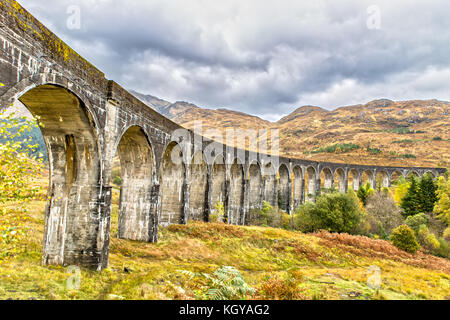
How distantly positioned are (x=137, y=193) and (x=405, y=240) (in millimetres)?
21912

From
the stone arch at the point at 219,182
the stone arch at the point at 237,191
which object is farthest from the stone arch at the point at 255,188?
the stone arch at the point at 219,182

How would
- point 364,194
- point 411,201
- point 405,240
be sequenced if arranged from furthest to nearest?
point 364,194
point 411,201
point 405,240

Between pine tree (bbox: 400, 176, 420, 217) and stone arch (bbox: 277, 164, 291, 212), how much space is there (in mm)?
15058

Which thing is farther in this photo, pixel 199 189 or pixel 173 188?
pixel 199 189

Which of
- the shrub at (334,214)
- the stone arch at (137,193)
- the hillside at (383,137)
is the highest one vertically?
the hillside at (383,137)

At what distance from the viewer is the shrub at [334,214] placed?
2539 centimetres

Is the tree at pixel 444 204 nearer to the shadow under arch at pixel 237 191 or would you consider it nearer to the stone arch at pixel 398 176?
the stone arch at pixel 398 176

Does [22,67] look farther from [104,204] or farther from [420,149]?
[420,149]

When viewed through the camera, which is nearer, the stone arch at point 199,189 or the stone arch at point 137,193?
the stone arch at point 137,193

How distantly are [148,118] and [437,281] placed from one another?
17.6m

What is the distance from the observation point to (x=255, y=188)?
32.3m

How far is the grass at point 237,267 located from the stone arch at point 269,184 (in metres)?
11.9

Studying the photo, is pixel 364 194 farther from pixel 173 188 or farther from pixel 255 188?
pixel 173 188

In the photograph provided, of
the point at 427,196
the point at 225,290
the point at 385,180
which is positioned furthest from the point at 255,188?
the point at 385,180
